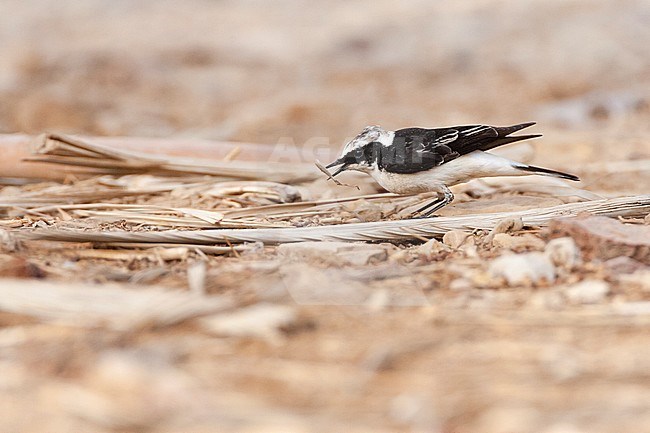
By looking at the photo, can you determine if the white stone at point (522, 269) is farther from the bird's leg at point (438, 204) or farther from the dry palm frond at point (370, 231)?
the bird's leg at point (438, 204)

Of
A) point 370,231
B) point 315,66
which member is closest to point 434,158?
point 370,231

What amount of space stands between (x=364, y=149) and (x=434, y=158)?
14.3 inches

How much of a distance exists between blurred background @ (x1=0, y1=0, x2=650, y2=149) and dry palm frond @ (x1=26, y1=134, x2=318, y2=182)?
8.68ft

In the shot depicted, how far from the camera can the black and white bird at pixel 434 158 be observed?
429cm

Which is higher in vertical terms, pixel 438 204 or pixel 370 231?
pixel 438 204

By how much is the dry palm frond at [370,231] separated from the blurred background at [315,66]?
3.99m

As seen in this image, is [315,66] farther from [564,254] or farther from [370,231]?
[564,254]

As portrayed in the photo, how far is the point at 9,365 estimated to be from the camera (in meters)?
2.47

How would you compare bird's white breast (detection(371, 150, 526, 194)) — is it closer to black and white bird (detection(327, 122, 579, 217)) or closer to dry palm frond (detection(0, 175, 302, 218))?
black and white bird (detection(327, 122, 579, 217))

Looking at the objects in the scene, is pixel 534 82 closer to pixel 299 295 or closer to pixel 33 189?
pixel 33 189

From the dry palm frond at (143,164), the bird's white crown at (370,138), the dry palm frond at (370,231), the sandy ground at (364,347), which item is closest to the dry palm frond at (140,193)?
the dry palm frond at (143,164)

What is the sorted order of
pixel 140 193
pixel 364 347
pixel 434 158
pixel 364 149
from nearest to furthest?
pixel 364 347, pixel 434 158, pixel 364 149, pixel 140 193

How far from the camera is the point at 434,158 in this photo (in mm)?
4273

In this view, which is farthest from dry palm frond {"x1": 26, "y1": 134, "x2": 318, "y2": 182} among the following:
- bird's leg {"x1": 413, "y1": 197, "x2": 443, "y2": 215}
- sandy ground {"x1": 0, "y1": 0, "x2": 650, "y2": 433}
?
bird's leg {"x1": 413, "y1": 197, "x2": 443, "y2": 215}
